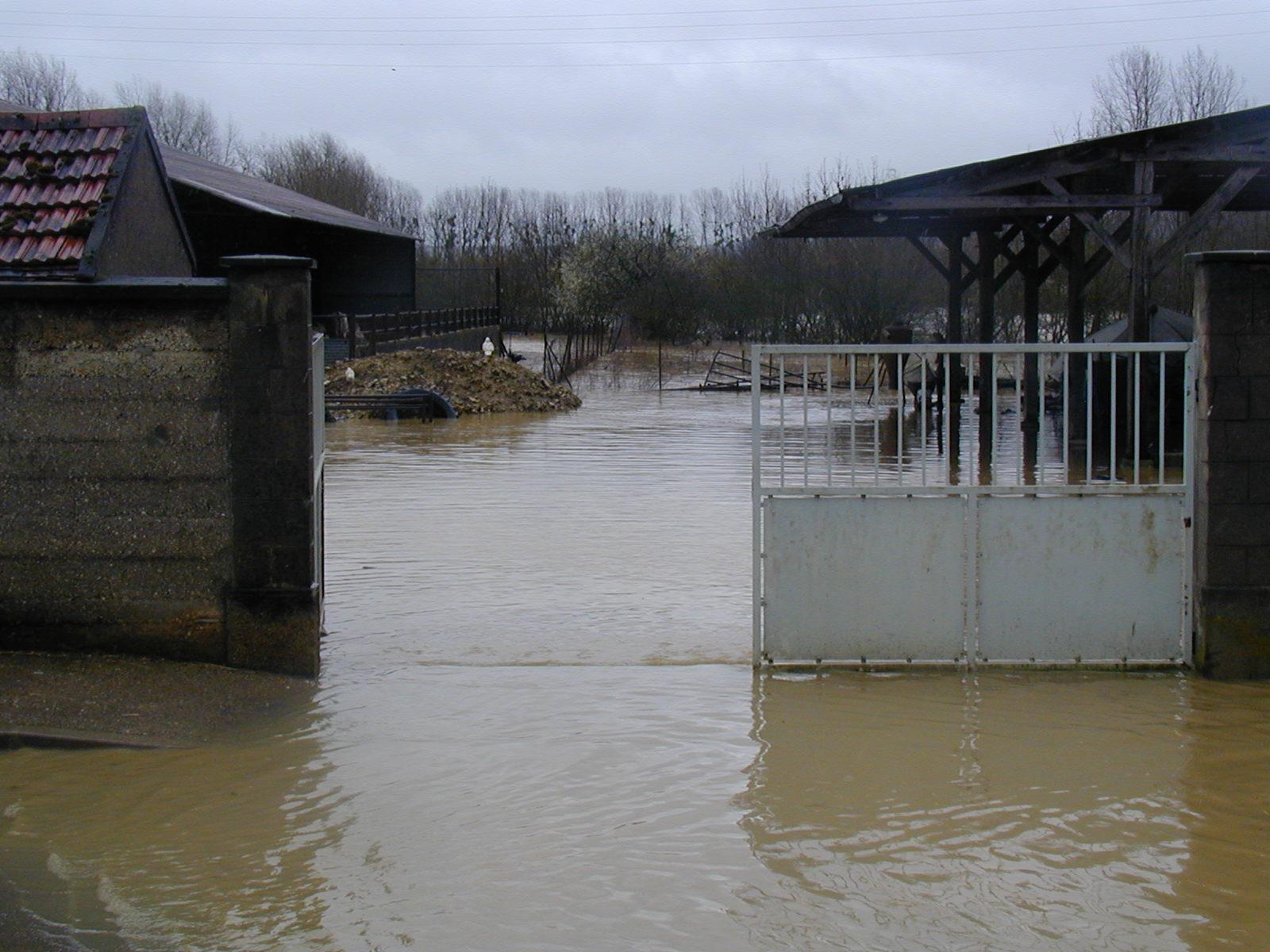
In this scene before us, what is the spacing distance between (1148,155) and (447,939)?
613 inches

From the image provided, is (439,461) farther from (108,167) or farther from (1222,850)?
(1222,850)

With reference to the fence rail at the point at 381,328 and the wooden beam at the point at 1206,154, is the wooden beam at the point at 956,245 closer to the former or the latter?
the wooden beam at the point at 1206,154

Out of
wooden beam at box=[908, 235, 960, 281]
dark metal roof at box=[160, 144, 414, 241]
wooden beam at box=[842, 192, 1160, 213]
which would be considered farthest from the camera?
dark metal roof at box=[160, 144, 414, 241]

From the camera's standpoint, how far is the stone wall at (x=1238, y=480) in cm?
795

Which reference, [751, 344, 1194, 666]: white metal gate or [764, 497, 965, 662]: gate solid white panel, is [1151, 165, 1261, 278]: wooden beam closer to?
[751, 344, 1194, 666]: white metal gate

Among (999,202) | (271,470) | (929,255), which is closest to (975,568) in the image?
(271,470)

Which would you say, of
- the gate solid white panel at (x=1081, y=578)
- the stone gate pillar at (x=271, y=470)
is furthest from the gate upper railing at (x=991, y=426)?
the stone gate pillar at (x=271, y=470)

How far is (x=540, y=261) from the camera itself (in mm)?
70250

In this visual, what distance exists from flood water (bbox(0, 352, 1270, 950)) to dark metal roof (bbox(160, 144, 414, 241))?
2219cm

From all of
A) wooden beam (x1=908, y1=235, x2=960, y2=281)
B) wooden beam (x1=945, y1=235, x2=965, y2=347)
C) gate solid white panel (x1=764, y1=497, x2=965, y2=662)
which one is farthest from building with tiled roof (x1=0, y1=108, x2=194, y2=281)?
wooden beam (x1=945, y1=235, x2=965, y2=347)

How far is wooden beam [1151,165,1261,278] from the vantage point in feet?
56.4

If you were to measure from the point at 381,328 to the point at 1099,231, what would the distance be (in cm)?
2500

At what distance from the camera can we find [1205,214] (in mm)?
17484

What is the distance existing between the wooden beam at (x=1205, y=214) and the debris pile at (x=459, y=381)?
53.5 ft
